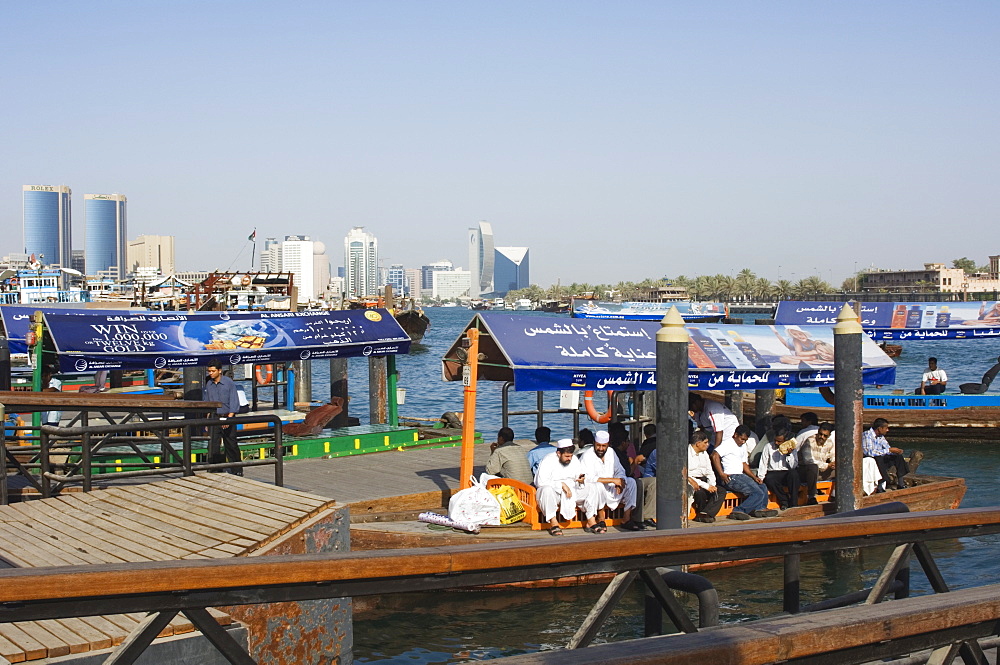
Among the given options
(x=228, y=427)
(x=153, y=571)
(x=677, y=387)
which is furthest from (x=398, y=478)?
(x=153, y=571)

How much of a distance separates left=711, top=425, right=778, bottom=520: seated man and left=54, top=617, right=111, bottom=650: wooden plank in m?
9.56

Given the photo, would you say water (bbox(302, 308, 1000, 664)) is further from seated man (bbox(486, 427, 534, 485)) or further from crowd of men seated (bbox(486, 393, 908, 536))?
seated man (bbox(486, 427, 534, 485))

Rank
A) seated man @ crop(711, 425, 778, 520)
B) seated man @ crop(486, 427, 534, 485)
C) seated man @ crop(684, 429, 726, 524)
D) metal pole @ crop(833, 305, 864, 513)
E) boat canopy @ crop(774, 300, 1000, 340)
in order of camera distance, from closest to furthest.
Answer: seated man @ crop(486, 427, 534, 485)
seated man @ crop(684, 429, 726, 524)
seated man @ crop(711, 425, 778, 520)
metal pole @ crop(833, 305, 864, 513)
boat canopy @ crop(774, 300, 1000, 340)

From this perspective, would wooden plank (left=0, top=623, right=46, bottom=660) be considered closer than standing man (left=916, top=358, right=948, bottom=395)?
Yes

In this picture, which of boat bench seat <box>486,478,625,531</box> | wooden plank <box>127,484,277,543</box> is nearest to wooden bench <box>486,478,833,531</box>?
boat bench seat <box>486,478,625,531</box>

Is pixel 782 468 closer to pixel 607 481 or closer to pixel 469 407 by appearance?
pixel 607 481

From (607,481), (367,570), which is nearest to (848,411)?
(607,481)

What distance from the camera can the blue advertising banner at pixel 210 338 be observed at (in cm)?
1521

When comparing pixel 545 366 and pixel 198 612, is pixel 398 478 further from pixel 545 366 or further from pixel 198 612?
pixel 198 612

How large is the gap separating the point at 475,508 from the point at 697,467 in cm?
316

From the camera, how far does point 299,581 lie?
2479mm

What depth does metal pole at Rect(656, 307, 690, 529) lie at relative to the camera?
11.3 m

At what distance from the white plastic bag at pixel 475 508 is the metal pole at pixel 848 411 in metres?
5.17

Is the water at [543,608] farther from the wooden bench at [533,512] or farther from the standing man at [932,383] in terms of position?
the standing man at [932,383]
